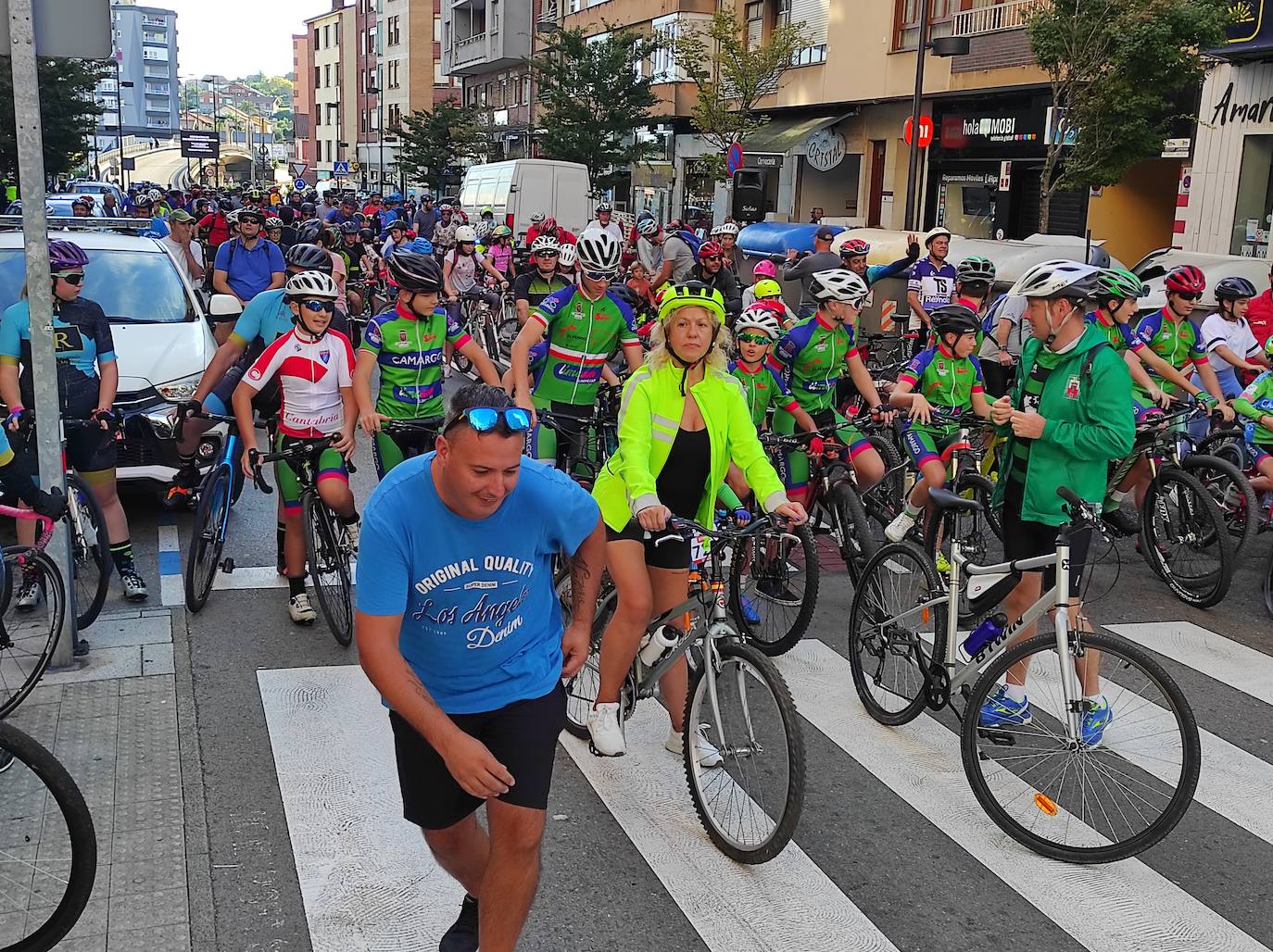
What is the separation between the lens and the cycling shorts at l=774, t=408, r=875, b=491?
8227 mm

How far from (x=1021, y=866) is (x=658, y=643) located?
5.09 feet

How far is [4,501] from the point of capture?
Answer: 22.5 ft

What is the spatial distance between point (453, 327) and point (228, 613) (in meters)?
2.06

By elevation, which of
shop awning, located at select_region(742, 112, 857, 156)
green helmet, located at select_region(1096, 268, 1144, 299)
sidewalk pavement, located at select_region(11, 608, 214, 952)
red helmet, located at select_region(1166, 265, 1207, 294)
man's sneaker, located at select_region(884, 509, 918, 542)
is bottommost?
sidewalk pavement, located at select_region(11, 608, 214, 952)

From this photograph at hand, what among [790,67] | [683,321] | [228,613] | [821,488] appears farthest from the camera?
[790,67]

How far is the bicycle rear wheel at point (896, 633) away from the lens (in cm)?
573

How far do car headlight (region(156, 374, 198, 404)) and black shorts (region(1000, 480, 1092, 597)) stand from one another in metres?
5.80

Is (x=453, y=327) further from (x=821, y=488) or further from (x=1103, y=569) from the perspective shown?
(x=1103, y=569)

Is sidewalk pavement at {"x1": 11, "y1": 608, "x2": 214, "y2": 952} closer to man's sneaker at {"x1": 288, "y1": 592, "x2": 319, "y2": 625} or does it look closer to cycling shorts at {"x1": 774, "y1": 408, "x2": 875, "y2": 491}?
man's sneaker at {"x1": 288, "y1": 592, "x2": 319, "y2": 625}

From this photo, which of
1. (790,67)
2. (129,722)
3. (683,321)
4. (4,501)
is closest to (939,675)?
(683,321)

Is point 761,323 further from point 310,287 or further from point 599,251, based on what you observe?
point 310,287

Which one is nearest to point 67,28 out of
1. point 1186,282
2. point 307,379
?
point 307,379

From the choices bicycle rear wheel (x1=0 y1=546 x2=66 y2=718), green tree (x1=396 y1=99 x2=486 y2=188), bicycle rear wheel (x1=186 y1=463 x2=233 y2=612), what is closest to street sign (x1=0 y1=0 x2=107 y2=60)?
bicycle rear wheel (x1=0 y1=546 x2=66 y2=718)

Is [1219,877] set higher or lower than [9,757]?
lower
